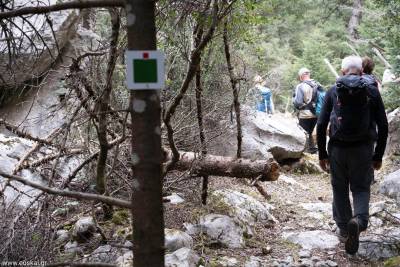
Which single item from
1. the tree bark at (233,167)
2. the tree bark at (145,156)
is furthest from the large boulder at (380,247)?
the tree bark at (145,156)

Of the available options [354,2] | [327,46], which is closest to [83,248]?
[327,46]

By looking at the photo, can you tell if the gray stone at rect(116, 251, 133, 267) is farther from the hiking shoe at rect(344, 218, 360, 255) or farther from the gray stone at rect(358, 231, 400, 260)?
the gray stone at rect(358, 231, 400, 260)

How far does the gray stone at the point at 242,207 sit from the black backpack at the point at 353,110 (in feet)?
5.31

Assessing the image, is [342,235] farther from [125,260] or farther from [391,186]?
[391,186]

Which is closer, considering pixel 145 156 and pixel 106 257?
pixel 145 156

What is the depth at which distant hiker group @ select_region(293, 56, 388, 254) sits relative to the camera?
4418 mm

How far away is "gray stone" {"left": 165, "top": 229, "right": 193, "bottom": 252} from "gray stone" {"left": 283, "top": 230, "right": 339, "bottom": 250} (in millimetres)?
1365

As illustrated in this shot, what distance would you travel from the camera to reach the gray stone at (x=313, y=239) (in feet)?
16.3

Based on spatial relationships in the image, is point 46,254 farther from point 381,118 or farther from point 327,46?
point 327,46

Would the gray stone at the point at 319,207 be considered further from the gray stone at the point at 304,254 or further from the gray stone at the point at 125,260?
the gray stone at the point at 125,260

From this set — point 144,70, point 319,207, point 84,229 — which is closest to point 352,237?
point 319,207

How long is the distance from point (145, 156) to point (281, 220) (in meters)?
4.32

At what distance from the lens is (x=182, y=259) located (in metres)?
3.86

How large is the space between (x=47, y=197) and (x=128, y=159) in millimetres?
1139
